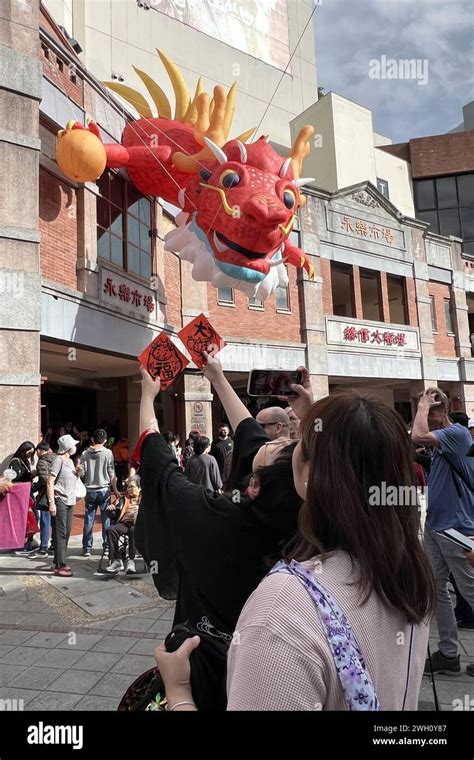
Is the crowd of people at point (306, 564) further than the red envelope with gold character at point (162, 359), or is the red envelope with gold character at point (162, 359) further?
the red envelope with gold character at point (162, 359)

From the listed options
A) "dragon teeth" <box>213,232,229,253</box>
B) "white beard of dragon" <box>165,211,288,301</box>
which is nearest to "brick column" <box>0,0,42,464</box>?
"white beard of dragon" <box>165,211,288,301</box>

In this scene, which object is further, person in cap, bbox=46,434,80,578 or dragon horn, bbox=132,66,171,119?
dragon horn, bbox=132,66,171,119

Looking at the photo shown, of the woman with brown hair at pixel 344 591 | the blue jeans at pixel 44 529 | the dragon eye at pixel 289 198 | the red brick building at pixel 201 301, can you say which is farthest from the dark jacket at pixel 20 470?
the dragon eye at pixel 289 198

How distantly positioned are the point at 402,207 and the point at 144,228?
15103 millimetres

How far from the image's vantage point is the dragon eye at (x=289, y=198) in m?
9.03

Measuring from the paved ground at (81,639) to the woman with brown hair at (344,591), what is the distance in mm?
2773

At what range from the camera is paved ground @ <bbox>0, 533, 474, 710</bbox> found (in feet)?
11.3

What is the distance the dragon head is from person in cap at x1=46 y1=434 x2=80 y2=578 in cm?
435

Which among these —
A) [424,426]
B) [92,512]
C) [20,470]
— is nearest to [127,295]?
[92,512]

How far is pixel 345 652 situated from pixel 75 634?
14.1 ft

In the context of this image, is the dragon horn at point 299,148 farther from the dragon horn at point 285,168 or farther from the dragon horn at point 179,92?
the dragon horn at point 179,92

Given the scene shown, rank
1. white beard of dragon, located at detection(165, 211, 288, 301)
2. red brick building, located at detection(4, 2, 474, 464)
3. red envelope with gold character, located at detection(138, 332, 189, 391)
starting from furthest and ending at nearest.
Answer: white beard of dragon, located at detection(165, 211, 288, 301) < red brick building, located at detection(4, 2, 474, 464) < red envelope with gold character, located at detection(138, 332, 189, 391)

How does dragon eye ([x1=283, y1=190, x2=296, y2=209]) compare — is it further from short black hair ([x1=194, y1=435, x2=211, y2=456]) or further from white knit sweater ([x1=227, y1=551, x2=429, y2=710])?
white knit sweater ([x1=227, y1=551, x2=429, y2=710])
